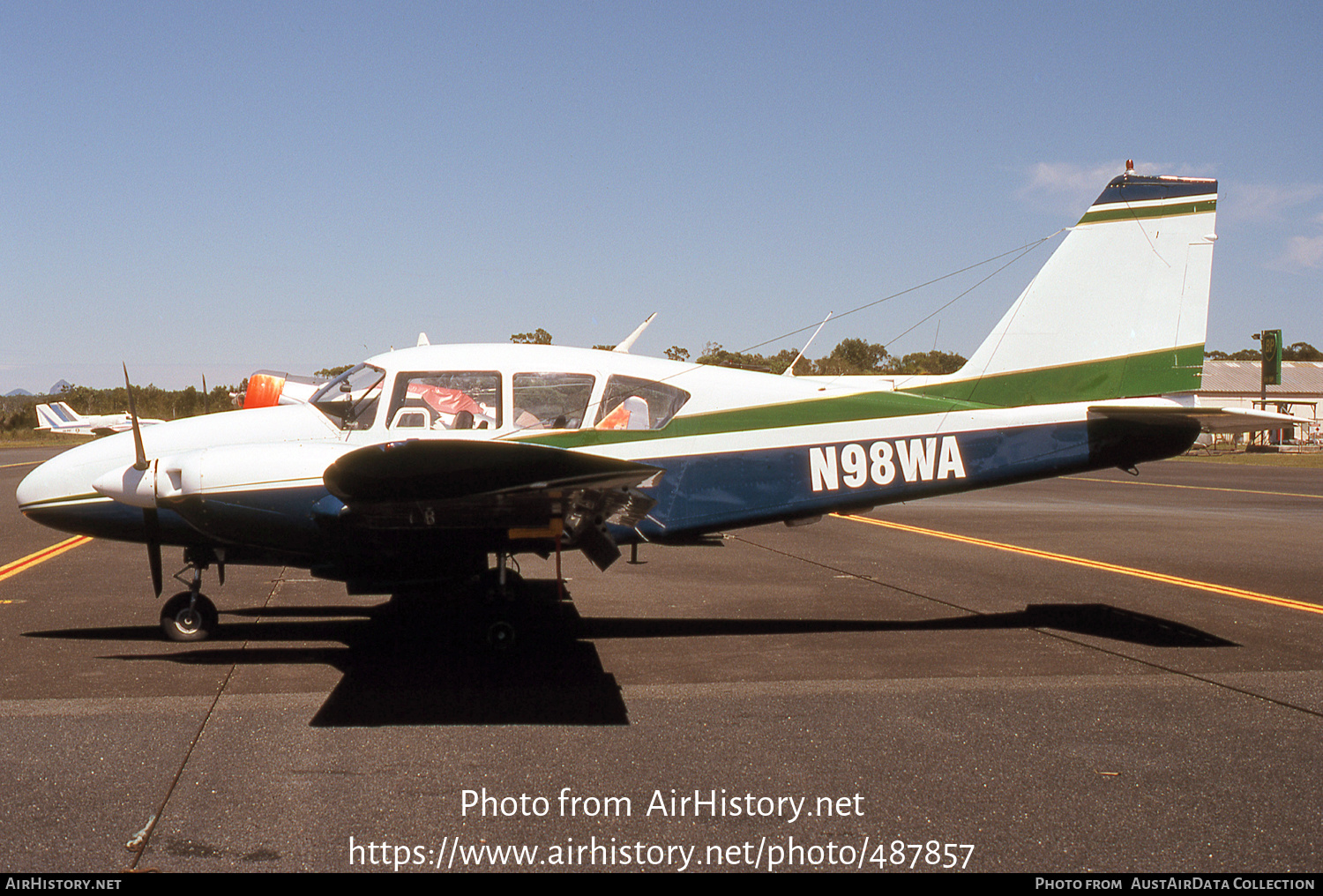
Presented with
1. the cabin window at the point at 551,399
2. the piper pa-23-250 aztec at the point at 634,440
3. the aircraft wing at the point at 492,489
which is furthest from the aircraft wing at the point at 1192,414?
the cabin window at the point at 551,399

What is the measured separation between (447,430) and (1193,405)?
6.17 m

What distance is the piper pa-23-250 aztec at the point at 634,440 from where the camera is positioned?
6812mm

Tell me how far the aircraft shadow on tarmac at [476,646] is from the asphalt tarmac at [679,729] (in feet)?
0.13

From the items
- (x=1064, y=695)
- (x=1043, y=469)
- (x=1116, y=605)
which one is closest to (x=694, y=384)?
(x=1043, y=469)

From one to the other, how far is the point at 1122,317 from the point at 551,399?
509 centimetres

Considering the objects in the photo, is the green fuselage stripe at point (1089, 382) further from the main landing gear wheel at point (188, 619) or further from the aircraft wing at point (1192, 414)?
the main landing gear wheel at point (188, 619)

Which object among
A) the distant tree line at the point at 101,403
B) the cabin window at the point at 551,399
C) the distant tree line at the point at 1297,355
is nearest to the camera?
the cabin window at the point at 551,399

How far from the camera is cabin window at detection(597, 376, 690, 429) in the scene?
25.9ft

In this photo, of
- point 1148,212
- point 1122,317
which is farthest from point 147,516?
point 1148,212

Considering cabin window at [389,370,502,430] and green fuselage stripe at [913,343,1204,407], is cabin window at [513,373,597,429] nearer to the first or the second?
cabin window at [389,370,502,430]

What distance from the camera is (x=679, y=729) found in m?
5.55

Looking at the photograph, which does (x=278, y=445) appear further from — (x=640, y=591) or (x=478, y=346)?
(x=640, y=591)

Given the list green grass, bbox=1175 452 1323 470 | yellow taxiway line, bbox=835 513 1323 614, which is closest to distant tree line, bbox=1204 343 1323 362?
green grass, bbox=1175 452 1323 470

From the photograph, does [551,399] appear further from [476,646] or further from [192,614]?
[192,614]
